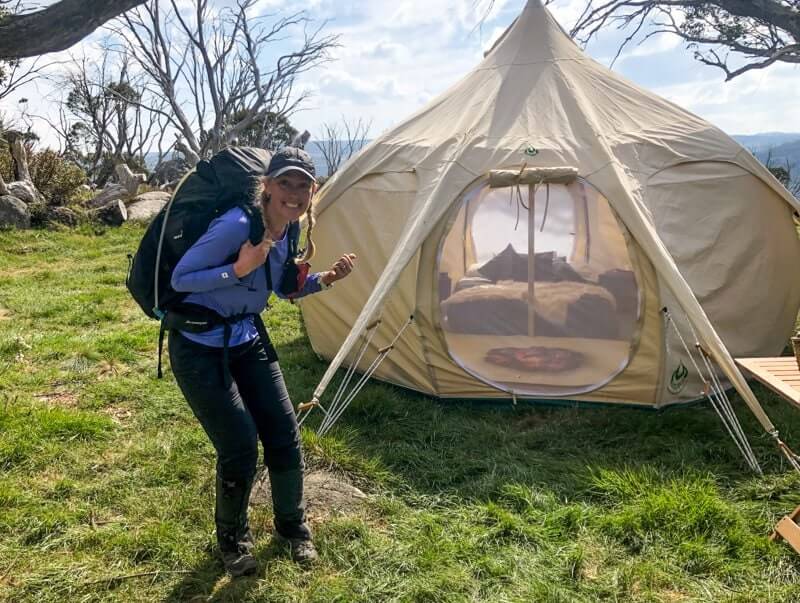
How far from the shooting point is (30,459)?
395cm

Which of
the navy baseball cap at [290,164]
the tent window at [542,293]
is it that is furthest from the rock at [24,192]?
the navy baseball cap at [290,164]

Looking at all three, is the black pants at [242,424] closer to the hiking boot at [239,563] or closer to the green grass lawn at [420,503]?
the hiking boot at [239,563]

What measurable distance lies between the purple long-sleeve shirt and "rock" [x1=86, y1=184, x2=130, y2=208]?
41.8 feet

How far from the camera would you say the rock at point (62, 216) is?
494 inches

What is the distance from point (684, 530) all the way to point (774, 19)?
25.1ft

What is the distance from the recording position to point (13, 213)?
39.2 ft

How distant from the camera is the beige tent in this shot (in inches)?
180

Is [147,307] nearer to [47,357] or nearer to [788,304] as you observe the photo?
[47,357]

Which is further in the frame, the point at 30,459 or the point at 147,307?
the point at 30,459

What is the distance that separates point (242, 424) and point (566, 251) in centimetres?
380

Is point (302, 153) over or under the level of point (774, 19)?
under

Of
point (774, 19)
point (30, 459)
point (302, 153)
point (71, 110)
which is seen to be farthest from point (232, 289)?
point (71, 110)

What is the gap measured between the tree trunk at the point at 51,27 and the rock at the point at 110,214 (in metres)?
11.2

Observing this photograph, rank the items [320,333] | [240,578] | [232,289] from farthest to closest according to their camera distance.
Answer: [320,333] < [240,578] < [232,289]
